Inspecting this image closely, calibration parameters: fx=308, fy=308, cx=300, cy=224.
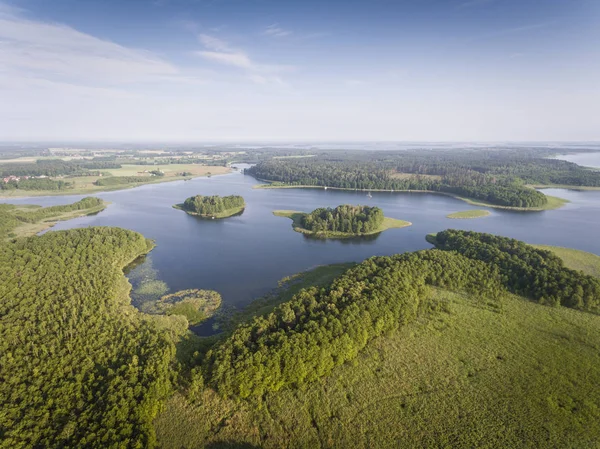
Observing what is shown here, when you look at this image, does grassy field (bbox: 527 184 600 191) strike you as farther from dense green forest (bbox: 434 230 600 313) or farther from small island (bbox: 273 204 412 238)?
dense green forest (bbox: 434 230 600 313)

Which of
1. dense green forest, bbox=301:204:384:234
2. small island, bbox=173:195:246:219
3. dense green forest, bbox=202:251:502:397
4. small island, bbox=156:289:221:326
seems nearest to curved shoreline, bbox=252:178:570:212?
small island, bbox=173:195:246:219

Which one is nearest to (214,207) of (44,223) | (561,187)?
(44,223)

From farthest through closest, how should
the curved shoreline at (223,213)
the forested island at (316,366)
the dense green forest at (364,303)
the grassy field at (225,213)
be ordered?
the grassy field at (225,213)
the curved shoreline at (223,213)
the dense green forest at (364,303)
the forested island at (316,366)

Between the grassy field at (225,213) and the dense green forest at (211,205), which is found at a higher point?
the dense green forest at (211,205)

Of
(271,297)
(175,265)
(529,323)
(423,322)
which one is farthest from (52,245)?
(529,323)

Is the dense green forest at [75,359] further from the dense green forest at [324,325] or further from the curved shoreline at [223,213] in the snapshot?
the curved shoreline at [223,213]

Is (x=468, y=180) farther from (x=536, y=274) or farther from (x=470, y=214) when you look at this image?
(x=536, y=274)

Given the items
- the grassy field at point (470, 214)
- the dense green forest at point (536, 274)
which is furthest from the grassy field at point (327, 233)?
the dense green forest at point (536, 274)
